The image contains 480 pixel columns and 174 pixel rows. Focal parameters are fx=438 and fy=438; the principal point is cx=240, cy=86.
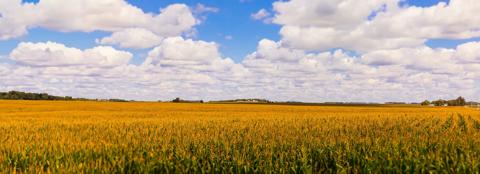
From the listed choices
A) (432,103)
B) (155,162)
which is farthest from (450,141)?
(432,103)

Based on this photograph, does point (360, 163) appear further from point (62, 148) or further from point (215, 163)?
point (62, 148)

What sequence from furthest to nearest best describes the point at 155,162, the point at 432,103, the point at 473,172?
1. the point at 432,103
2. the point at 155,162
3. the point at 473,172

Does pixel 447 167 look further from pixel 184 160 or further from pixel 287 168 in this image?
pixel 184 160

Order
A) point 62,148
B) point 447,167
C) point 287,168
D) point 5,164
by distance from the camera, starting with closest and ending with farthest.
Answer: point 447,167 < point 287,168 < point 5,164 < point 62,148

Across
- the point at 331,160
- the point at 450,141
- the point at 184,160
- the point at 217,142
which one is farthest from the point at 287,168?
the point at 450,141

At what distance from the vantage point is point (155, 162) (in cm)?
874

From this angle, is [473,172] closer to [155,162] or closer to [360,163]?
[360,163]

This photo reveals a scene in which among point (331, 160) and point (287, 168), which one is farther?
point (331, 160)

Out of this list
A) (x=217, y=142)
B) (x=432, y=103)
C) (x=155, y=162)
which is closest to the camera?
(x=155, y=162)

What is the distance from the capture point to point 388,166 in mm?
7609

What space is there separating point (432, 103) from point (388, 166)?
131m

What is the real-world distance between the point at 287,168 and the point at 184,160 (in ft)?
7.09

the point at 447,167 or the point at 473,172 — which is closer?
the point at 473,172

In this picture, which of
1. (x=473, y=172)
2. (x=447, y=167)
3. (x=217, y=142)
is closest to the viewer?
(x=473, y=172)
